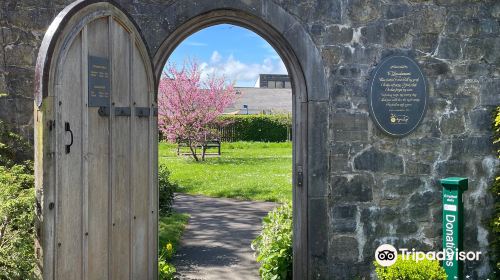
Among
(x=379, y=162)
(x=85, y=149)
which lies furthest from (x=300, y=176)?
(x=85, y=149)

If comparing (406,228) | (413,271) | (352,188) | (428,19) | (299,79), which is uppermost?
(428,19)

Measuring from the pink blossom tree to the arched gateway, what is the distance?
14834 millimetres

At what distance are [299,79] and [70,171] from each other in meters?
2.58

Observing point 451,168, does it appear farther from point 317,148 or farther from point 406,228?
point 317,148

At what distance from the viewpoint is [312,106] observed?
521 centimetres

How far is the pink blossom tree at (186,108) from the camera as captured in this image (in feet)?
67.1

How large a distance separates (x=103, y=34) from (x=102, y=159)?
97 centimetres

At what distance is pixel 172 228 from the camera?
8.93 m

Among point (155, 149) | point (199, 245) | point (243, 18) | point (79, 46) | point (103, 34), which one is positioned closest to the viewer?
point (79, 46)

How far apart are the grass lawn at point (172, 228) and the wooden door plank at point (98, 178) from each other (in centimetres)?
373

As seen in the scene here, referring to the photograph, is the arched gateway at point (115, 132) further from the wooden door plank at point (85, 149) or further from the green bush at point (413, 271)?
the green bush at point (413, 271)

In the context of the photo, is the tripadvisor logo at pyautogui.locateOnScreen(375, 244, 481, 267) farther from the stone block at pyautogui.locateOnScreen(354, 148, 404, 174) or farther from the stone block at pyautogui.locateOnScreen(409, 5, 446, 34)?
the stone block at pyautogui.locateOnScreen(409, 5, 446, 34)

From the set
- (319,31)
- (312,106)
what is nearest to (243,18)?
(319,31)

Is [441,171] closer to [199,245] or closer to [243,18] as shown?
[243,18]
